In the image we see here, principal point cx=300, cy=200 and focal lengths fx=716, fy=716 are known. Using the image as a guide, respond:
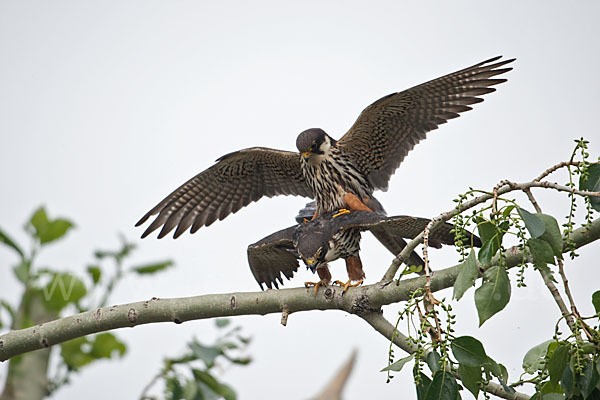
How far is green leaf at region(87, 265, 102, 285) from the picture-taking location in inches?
223

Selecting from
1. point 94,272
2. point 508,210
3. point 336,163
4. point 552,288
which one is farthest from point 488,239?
point 94,272

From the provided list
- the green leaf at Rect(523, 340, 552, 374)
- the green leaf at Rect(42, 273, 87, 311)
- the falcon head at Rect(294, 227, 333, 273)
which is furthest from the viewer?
the green leaf at Rect(42, 273, 87, 311)

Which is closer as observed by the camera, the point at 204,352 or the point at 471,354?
the point at 471,354

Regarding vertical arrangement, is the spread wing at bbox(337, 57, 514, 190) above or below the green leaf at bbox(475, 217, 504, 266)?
above

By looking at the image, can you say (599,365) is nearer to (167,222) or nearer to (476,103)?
(476,103)

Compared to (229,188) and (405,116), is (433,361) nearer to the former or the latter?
(405,116)

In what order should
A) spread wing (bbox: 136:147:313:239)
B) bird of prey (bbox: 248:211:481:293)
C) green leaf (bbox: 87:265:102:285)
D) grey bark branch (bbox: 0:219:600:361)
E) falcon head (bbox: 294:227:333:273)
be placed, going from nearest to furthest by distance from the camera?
1. grey bark branch (bbox: 0:219:600:361)
2. bird of prey (bbox: 248:211:481:293)
3. falcon head (bbox: 294:227:333:273)
4. spread wing (bbox: 136:147:313:239)
5. green leaf (bbox: 87:265:102:285)

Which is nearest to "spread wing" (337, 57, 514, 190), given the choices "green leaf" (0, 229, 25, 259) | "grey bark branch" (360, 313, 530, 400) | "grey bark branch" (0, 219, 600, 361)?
"grey bark branch" (0, 219, 600, 361)

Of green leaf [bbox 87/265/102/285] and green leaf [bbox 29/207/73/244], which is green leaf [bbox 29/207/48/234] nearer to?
green leaf [bbox 29/207/73/244]

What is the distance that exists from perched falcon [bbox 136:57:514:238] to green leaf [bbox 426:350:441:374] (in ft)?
8.57

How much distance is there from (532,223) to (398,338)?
948mm

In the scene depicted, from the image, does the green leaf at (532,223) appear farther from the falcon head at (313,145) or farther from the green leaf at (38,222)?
the green leaf at (38,222)

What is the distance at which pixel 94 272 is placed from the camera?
570cm

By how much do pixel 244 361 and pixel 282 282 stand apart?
555 millimetres
